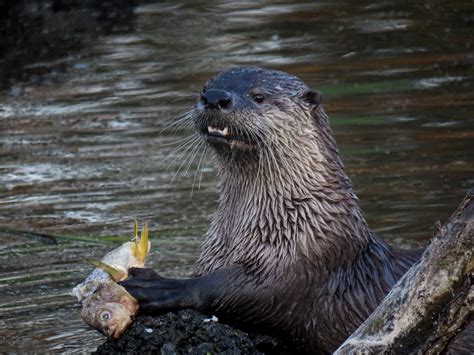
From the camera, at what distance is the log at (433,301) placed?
3406mm

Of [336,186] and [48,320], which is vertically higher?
[336,186]

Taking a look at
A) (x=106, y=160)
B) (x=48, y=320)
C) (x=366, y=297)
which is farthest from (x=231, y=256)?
(x=106, y=160)

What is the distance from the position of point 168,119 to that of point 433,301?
4610mm

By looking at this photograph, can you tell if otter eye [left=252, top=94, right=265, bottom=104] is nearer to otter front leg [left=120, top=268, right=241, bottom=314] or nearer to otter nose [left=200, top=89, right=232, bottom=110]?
otter nose [left=200, top=89, right=232, bottom=110]

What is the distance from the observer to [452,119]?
766cm

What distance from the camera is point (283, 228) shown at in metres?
4.63

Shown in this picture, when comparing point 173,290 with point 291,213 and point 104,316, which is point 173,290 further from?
point 291,213

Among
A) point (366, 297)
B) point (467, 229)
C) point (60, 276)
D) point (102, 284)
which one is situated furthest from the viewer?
point (60, 276)

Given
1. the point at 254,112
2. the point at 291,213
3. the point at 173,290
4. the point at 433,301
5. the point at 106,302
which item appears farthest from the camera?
the point at 291,213

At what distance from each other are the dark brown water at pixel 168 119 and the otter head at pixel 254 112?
2.41 feet

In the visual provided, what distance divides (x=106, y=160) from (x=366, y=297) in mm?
3000

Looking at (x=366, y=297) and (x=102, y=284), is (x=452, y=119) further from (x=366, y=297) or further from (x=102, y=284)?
(x=102, y=284)

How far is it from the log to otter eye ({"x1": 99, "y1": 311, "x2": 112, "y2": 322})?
960mm

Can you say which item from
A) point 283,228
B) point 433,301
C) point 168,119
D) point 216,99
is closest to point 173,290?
point 283,228
